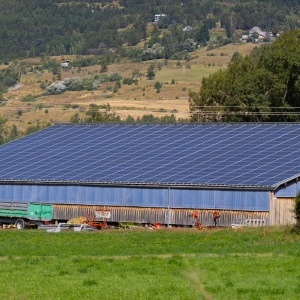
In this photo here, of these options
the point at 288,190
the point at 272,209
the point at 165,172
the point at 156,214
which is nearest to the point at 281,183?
the point at 288,190

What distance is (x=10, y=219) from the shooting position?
62.8 m

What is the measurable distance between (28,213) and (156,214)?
8.54 meters

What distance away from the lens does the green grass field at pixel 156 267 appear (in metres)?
27.2

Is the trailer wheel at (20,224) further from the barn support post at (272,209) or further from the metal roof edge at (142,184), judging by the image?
the barn support post at (272,209)

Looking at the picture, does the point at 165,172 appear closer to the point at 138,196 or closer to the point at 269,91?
the point at 138,196

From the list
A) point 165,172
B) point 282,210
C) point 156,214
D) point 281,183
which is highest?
point 165,172

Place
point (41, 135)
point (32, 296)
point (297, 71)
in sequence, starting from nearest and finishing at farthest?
1. point (32, 296)
2. point (41, 135)
3. point (297, 71)

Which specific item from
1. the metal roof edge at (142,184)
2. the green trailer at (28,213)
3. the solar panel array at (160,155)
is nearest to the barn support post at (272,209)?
the metal roof edge at (142,184)

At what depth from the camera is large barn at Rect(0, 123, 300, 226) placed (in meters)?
55.9

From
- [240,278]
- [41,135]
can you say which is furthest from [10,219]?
[240,278]

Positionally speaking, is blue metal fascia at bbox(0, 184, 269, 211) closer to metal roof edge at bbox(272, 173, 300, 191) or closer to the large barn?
the large barn

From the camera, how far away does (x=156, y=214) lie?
194 feet

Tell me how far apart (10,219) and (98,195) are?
6.04m

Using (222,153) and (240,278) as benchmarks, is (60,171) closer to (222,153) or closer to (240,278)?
(222,153)
